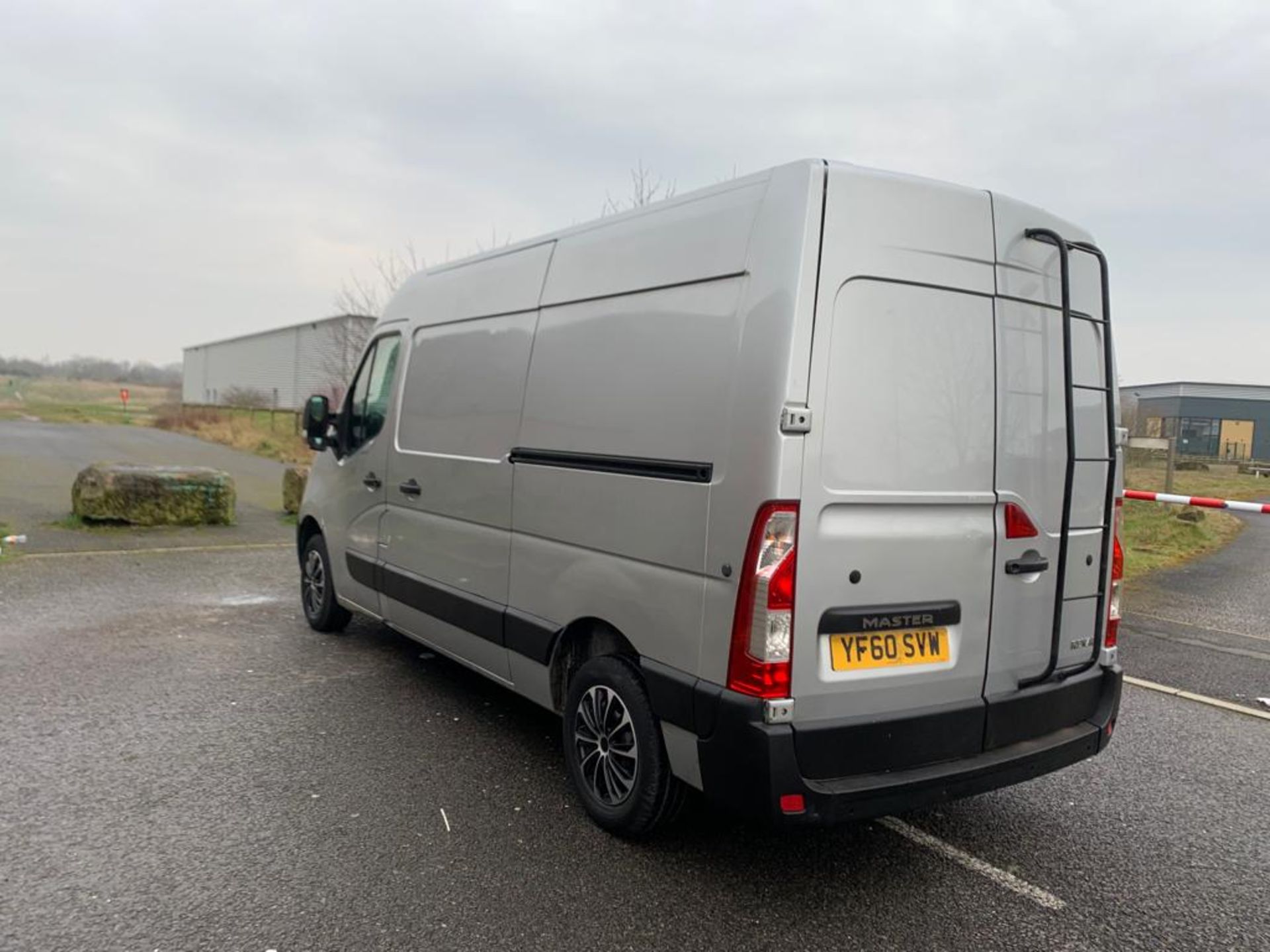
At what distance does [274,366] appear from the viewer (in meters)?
52.8

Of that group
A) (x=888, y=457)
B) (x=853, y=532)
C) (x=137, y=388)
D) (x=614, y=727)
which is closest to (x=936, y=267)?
(x=888, y=457)

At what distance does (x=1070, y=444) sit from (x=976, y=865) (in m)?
1.58

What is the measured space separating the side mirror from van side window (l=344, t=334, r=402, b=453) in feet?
0.53

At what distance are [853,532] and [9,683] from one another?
191 inches

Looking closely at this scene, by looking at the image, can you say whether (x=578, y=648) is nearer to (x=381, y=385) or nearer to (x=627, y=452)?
(x=627, y=452)

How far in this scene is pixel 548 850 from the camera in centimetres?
340

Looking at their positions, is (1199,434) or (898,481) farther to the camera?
(1199,434)

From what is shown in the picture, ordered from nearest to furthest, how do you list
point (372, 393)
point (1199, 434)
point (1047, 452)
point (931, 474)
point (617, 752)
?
point (931, 474) → point (1047, 452) → point (617, 752) → point (372, 393) → point (1199, 434)

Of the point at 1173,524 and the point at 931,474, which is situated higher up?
the point at 931,474

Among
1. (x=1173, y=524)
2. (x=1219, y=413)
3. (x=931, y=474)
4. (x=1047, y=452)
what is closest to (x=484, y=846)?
(x=931, y=474)

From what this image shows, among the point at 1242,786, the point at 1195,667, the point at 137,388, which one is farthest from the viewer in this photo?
the point at 137,388

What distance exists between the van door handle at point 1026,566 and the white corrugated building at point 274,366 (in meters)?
25.9

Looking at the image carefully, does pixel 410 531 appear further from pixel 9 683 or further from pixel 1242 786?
pixel 1242 786

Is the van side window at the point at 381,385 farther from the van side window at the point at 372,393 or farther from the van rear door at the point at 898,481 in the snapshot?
the van rear door at the point at 898,481
